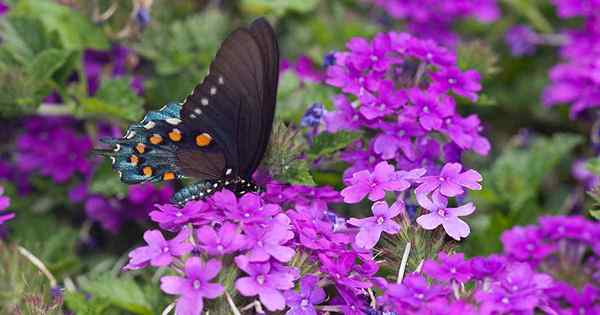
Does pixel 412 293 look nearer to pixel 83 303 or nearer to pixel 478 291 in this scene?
pixel 478 291

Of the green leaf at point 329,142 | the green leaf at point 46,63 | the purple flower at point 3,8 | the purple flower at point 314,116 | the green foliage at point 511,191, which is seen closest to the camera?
the green leaf at point 329,142

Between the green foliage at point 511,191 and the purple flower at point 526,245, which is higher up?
the purple flower at point 526,245

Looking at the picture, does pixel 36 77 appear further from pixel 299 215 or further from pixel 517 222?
pixel 517 222

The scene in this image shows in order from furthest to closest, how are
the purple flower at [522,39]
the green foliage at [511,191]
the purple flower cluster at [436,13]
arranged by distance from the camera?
the purple flower at [522,39] → the purple flower cluster at [436,13] → the green foliage at [511,191]

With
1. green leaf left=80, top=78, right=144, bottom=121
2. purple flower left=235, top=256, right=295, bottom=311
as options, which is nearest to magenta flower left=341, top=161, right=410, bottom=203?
purple flower left=235, top=256, right=295, bottom=311

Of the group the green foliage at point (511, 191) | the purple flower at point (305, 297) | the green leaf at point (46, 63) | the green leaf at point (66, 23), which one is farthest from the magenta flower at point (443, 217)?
the green leaf at point (66, 23)

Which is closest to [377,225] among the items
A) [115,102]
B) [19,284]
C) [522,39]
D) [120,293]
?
[120,293]

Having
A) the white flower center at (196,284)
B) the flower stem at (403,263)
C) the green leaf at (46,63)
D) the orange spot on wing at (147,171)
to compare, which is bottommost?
the flower stem at (403,263)

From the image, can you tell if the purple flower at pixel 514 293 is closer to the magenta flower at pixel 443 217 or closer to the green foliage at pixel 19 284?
the magenta flower at pixel 443 217
